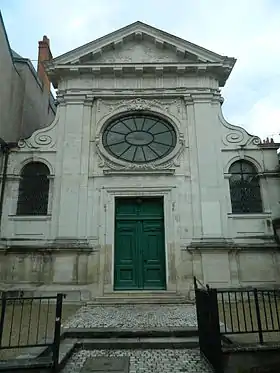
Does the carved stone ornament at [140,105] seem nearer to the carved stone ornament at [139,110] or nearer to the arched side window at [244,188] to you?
the carved stone ornament at [139,110]

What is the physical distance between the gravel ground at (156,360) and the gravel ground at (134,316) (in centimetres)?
90

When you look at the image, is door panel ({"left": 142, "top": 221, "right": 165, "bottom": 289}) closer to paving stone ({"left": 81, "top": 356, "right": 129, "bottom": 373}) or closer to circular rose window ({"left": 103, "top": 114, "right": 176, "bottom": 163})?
circular rose window ({"left": 103, "top": 114, "right": 176, "bottom": 163})

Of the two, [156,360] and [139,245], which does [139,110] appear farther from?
[156,360]

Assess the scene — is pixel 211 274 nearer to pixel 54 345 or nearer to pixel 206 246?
pixel 206 246

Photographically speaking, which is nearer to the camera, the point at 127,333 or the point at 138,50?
the point at 127,333

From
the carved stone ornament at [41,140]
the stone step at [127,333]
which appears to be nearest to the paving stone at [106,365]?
the stone step at [127,333]

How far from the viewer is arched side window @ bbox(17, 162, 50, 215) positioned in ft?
32.6

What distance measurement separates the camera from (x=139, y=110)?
1107cm

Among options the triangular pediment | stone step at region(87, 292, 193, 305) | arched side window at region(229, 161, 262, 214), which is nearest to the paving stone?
stone step at region(87, 292, 193, 305)

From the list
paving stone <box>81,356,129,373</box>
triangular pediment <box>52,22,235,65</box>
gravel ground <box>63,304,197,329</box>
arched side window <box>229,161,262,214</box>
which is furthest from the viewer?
triangular pediment <box>52,22,235,65</box>

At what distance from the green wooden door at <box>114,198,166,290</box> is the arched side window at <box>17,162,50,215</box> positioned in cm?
238

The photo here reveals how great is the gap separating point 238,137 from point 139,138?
334 cm

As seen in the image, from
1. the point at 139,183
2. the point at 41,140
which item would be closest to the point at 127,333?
the point at 139,183

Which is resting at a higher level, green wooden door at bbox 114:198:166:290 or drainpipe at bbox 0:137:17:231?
drainpipe at bbox 0:137:17:231
